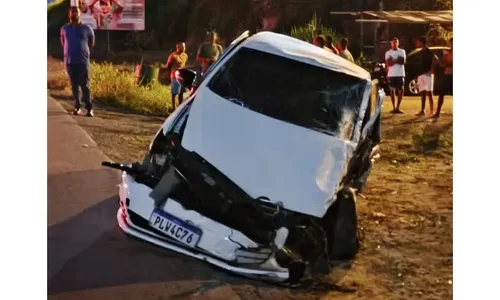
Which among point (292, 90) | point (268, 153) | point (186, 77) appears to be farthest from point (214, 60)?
point (268, 153)

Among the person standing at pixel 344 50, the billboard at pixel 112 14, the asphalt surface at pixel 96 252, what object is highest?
the billboard at pixel 112 14

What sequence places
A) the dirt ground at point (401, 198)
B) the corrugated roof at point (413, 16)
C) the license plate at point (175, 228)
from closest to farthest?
the license plate at point (175, 228), the dirt ground at point (401, 198), the corrugated roof at point (413, 16)

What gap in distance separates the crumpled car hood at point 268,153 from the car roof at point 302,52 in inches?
11.5

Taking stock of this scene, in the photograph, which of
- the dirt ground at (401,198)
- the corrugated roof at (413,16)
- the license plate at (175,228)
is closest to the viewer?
the license plate at (175,228)

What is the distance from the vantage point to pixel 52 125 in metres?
2.65

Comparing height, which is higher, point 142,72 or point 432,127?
point 142,72

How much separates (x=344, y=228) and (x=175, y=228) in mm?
699

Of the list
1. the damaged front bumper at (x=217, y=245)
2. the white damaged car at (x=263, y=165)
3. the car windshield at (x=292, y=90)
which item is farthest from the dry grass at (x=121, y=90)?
the damaged front bumper at (x=217, y=245)

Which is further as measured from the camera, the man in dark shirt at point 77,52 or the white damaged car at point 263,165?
the man in dark shirt at point 77,52

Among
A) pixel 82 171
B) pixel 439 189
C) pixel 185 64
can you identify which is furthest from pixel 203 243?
pixel 439 189

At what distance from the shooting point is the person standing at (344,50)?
2.71m

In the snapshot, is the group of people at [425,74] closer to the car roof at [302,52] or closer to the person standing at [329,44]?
the car roof at [302,52]
